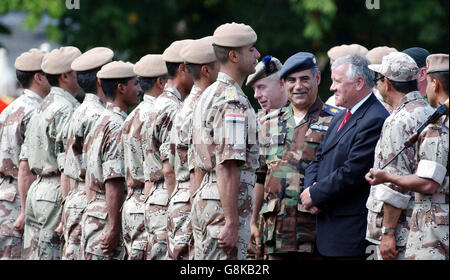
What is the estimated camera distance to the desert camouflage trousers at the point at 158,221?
Result: 8.64m

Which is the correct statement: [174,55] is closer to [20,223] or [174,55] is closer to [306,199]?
[306,199]

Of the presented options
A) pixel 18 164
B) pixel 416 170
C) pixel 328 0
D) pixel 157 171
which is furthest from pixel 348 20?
pixel 416 170

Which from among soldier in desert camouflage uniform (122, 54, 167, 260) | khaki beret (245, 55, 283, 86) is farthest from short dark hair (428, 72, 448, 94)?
khaki beret (245, 55, 283, 86)

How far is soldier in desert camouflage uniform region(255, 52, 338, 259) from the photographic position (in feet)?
27.9

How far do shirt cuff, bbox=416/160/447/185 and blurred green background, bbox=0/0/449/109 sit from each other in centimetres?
1138

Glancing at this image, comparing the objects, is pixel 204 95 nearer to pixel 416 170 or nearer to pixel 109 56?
pixel 416 170

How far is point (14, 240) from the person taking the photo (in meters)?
10.7

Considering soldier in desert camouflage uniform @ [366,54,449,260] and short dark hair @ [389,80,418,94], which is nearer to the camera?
soldier in desert camouflage uniform @ [366,54,449,260]

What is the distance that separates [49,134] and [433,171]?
4.34 meters

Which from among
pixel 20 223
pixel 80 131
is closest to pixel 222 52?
pixel 80 131

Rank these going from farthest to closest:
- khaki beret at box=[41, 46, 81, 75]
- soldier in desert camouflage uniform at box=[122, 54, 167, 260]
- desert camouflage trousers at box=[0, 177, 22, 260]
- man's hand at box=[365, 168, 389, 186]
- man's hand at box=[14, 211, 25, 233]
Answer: desert camouflage trousers at box=[0, 177, 22, 260] → man's hand at box=[14, 211, 25, 233] → khaki beret at box=[41, 46, 81, 75] → soldier in desert camouflage uniform at box=[122, 54, 167, 260] → man's hand at box=[365, 168, 389, 186]

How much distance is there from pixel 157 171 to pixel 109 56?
153 centimetres

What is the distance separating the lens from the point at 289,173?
8.60m

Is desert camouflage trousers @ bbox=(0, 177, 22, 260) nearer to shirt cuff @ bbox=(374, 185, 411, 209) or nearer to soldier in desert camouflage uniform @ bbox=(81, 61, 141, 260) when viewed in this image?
soldier in desert camouflage uniform @ bbox=(81, 61, 141, 260)
